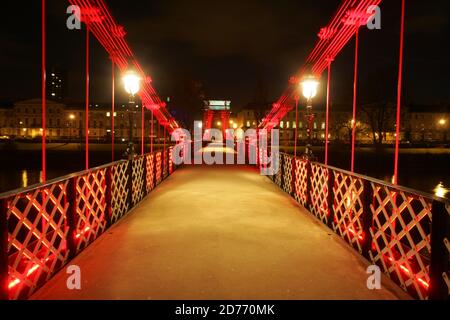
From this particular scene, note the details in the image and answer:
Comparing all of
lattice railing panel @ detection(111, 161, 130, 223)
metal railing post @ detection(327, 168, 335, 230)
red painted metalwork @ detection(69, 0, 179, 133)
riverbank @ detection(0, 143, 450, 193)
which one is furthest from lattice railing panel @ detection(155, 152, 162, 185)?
riverbank @ detection(0, 143, 450, 193)

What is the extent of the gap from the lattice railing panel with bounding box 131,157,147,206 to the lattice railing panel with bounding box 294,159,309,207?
3.55 m

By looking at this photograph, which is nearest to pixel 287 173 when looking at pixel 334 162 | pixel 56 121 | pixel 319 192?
pixel 319 192

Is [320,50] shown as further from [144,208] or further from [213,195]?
[144,208]

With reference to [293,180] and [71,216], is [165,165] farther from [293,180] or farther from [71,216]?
[71,216]

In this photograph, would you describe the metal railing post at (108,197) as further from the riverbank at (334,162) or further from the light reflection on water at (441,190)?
the riverbank at (334,162)

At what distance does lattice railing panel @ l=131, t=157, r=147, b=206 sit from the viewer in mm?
8164

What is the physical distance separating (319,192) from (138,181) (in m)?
3.98

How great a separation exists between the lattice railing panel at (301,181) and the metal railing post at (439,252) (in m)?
4.67

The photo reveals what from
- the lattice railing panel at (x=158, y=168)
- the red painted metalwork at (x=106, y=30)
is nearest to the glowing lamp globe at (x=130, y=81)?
the red painted metalwork at (x=106, y=30)

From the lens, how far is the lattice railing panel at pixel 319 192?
6695 mm

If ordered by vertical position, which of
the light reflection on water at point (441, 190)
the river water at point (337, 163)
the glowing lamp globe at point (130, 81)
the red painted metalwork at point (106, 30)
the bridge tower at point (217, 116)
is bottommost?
the light reflection on water at point (441, 190)
